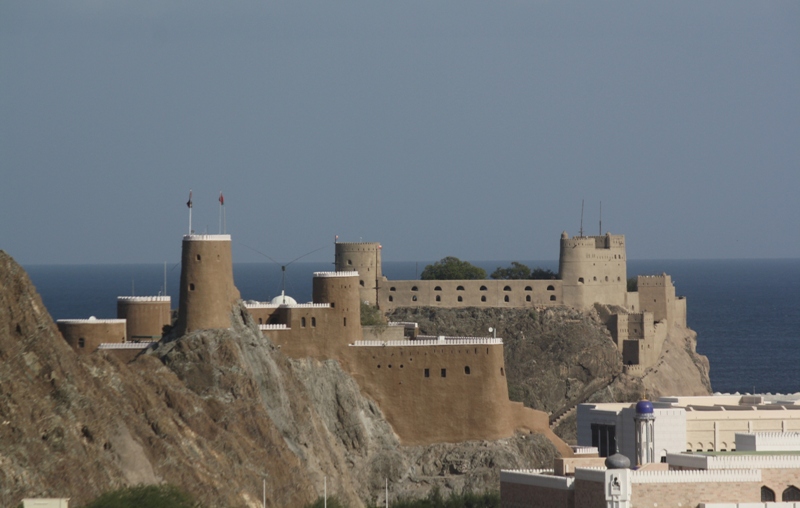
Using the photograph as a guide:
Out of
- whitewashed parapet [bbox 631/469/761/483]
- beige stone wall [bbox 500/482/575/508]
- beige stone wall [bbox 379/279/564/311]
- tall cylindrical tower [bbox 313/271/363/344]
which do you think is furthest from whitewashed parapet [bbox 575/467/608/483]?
beige stone wall [bbox 379/279/564/311]

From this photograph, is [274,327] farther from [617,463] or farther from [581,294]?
[581,294]

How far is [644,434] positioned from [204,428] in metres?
18.8

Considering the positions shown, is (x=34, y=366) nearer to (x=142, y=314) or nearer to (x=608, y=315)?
(x=142, y=314)

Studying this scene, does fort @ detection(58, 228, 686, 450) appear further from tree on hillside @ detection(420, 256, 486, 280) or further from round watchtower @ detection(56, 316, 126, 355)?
tree on hillside @ detection(420, 256, 486, 280)

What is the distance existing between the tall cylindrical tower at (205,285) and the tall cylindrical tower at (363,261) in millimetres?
56191

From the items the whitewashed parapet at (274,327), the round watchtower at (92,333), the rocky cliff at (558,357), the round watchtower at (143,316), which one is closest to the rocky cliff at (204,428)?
the whitewashed parapet at (274,327)

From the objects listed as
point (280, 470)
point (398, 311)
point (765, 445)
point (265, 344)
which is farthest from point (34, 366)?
point (398, 311)

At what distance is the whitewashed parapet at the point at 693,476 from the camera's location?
233 feet

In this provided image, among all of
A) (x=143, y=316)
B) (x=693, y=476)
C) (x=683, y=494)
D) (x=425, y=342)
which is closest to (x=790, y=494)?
(x=693, y=476)

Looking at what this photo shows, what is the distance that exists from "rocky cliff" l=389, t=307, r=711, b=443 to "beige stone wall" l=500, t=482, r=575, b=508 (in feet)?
208

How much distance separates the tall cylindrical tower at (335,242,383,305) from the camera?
144875 millimetres

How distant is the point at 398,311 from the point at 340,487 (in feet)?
195

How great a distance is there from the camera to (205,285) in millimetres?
87500

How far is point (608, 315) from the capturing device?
15050cm
